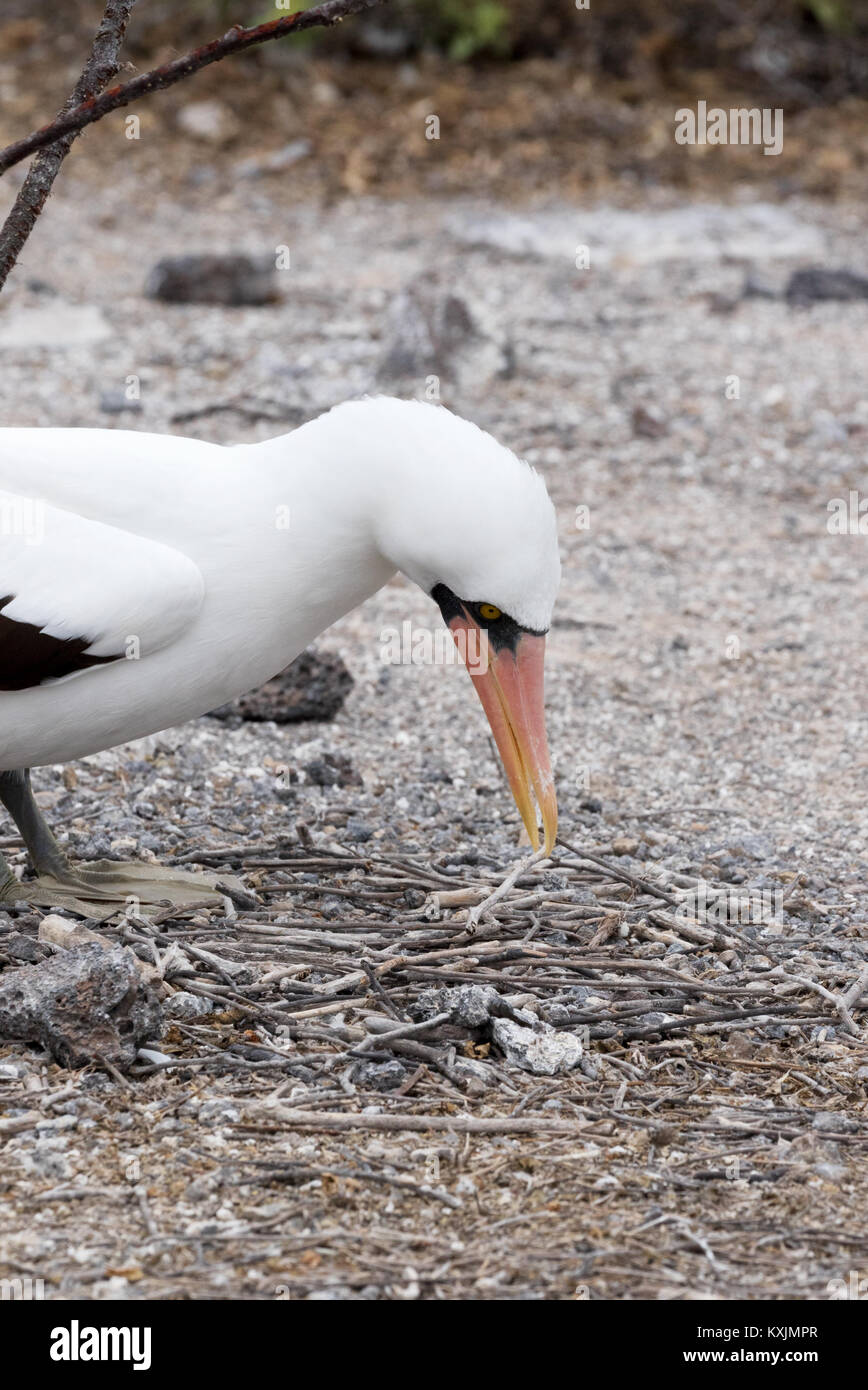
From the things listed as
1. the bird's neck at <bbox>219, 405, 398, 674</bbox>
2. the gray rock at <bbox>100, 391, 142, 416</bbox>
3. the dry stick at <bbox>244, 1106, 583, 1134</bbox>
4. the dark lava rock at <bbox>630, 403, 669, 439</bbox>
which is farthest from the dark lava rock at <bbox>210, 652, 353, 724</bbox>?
the dark lava rock at <bbox>630, 403, 669, 439</bbox>

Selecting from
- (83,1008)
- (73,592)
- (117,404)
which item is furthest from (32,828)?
(117,404)

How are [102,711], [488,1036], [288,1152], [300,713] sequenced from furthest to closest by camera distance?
[300,713] → [102,711] → [488,1036] → [288,1152]

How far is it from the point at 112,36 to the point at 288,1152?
3.08 metres

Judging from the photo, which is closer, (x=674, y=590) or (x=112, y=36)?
(x=112, y=36)

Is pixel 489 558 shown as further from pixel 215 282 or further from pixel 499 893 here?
pixel 215 282

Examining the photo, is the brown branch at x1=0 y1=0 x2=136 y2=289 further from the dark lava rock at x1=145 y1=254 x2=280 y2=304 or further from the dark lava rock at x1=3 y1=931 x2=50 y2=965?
the dark lava rock at x1=145 y1=254 x2=280 y2=304

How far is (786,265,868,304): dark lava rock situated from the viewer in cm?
1301

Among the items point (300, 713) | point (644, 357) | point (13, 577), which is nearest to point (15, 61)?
point (644, 357)

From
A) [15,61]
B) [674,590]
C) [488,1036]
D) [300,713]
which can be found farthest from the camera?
[15,61]

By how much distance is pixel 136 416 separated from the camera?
1020 cm

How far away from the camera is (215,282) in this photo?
40.5 feet

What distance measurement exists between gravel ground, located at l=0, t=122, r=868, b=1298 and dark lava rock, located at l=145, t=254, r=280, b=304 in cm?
17

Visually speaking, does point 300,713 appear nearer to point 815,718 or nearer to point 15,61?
point 815,718

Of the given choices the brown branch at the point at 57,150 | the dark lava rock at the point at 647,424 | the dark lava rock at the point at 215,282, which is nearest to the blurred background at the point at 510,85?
Result: the dark lava rock at the point at 215,282
